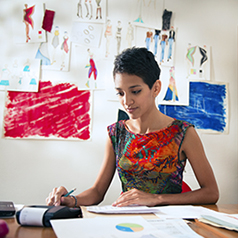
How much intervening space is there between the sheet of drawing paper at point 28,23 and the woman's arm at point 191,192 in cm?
146

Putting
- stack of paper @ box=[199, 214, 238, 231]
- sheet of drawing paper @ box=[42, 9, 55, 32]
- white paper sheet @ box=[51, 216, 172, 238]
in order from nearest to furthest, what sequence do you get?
white paper sheet @ box=[51, 216, 172, 238], stack of paper @ box=[199, 214, 238, 231], sheet of drawing paper @ box=[42, 9, 55, 32]

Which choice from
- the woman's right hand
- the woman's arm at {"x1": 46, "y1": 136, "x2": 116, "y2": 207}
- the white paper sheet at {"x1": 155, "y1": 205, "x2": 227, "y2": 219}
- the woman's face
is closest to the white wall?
the woman's arm at {"x1": 46, "y1": 136, "x2": 116, "y2": 207}

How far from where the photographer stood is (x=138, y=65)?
1.10 metres

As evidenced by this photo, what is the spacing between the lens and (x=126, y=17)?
2.18 metres

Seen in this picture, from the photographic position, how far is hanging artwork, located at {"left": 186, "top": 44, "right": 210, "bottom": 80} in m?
2.27

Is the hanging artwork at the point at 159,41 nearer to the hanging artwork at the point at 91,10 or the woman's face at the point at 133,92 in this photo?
the hanging artwork at the point at 91,10

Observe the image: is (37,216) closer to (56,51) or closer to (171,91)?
(56,51)

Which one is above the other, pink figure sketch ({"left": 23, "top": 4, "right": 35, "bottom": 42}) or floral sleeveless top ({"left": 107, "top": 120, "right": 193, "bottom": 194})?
pink figure sketch ({"left": 23, "top": 4, "right": 35, "bottom": 42})

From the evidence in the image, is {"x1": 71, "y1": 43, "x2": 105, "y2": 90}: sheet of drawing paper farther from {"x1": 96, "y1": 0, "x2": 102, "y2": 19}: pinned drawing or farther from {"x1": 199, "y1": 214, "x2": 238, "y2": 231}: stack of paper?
{"x1": 199, "y1": 214, "x2": 238, "y2": 231}: stack of paper

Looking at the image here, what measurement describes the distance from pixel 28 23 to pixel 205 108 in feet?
5.14

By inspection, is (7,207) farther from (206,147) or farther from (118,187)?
(206,147)

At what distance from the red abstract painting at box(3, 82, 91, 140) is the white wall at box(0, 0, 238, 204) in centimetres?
5

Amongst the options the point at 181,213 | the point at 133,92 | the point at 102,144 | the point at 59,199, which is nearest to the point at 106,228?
the point at 181,213

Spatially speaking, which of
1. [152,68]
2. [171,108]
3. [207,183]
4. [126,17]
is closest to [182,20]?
[126,17]
